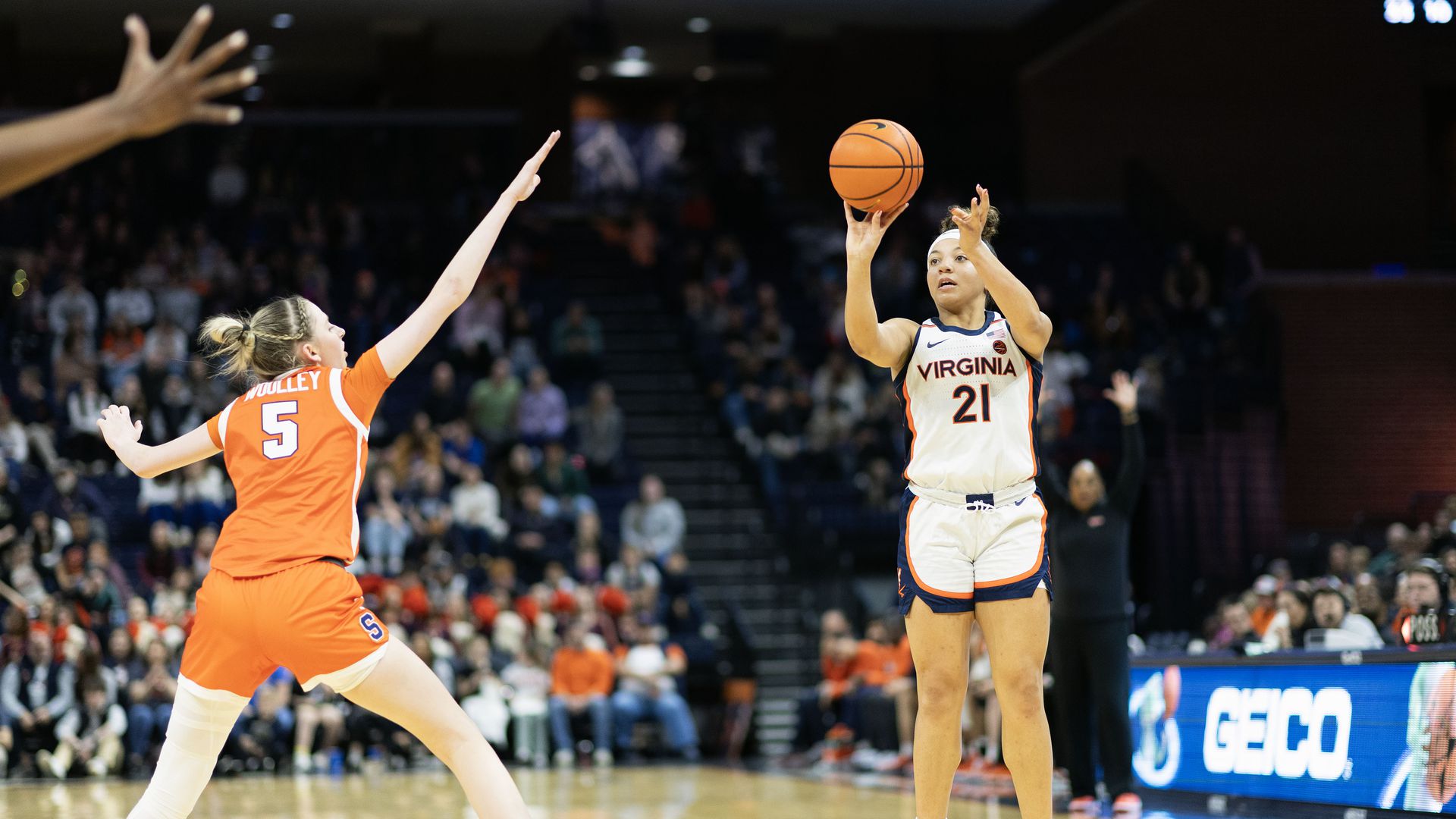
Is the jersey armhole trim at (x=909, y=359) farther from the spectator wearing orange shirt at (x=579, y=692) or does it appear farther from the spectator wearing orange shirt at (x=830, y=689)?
the spectator wearing orange shirt at (x=579, y=692)

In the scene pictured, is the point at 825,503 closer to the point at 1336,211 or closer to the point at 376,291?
the point at 376,291

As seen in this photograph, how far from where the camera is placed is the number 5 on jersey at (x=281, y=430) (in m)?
4.58

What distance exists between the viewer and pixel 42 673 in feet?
42.8

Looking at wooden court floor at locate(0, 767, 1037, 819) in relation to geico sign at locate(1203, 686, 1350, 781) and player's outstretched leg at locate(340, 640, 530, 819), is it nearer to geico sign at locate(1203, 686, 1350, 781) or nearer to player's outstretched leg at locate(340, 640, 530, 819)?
geico sign at locate(1203, 686, 1350, 781)

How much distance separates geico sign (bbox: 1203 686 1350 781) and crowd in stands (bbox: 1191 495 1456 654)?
0.90 ft

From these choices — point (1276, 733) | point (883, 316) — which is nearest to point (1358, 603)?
point (1276, 733)

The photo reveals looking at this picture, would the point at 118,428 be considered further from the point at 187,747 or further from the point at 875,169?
the point at 875,169

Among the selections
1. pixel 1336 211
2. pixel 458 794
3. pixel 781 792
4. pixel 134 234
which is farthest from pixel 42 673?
pixel 1336 211

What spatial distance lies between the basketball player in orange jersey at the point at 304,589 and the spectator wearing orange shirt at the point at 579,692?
9.68m

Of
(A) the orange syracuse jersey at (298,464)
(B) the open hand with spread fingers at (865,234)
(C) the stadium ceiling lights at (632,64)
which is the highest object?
(C) the stadium ceiling lights at (632,64)

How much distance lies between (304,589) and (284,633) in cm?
13

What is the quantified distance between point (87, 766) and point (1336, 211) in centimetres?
1614

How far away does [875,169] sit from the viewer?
536cm

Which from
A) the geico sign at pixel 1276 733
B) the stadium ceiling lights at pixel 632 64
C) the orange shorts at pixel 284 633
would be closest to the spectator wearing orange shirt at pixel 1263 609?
the geico sign at pixel 1276 733
